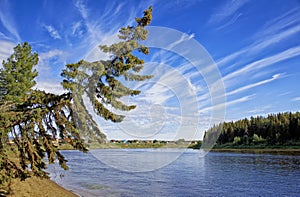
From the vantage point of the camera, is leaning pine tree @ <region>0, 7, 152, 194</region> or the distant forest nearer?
leaning pine tree @ <region>0, 7, 152, 194</region>

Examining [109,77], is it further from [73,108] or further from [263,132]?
[263,132]

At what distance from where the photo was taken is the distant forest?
104938 millimetres

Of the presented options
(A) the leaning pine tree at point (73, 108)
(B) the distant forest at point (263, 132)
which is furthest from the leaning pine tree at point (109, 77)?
(B) the distant forest at point (263, 132)

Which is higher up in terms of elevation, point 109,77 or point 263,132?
point 263,132

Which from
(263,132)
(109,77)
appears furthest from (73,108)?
(263,132)

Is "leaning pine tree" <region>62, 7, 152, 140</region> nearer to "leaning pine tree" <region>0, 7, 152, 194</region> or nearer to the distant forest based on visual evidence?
"leaning pine tree" <region>0, 7, 152, 194</region>

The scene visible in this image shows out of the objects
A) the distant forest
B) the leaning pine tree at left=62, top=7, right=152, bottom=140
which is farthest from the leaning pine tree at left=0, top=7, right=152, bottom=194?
the distant forest

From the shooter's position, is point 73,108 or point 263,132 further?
point 263,132

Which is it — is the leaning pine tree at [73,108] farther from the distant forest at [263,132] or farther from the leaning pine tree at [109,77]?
the distant forest at [263,132]

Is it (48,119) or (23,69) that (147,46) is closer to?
(48,119)

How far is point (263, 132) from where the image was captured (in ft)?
409

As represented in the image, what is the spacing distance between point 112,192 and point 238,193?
37.7 ft

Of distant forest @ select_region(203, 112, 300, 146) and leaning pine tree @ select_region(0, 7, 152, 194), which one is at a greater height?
distant forest @ select_region(203, 112, 300, 146)

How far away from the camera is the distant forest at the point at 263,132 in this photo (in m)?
105
